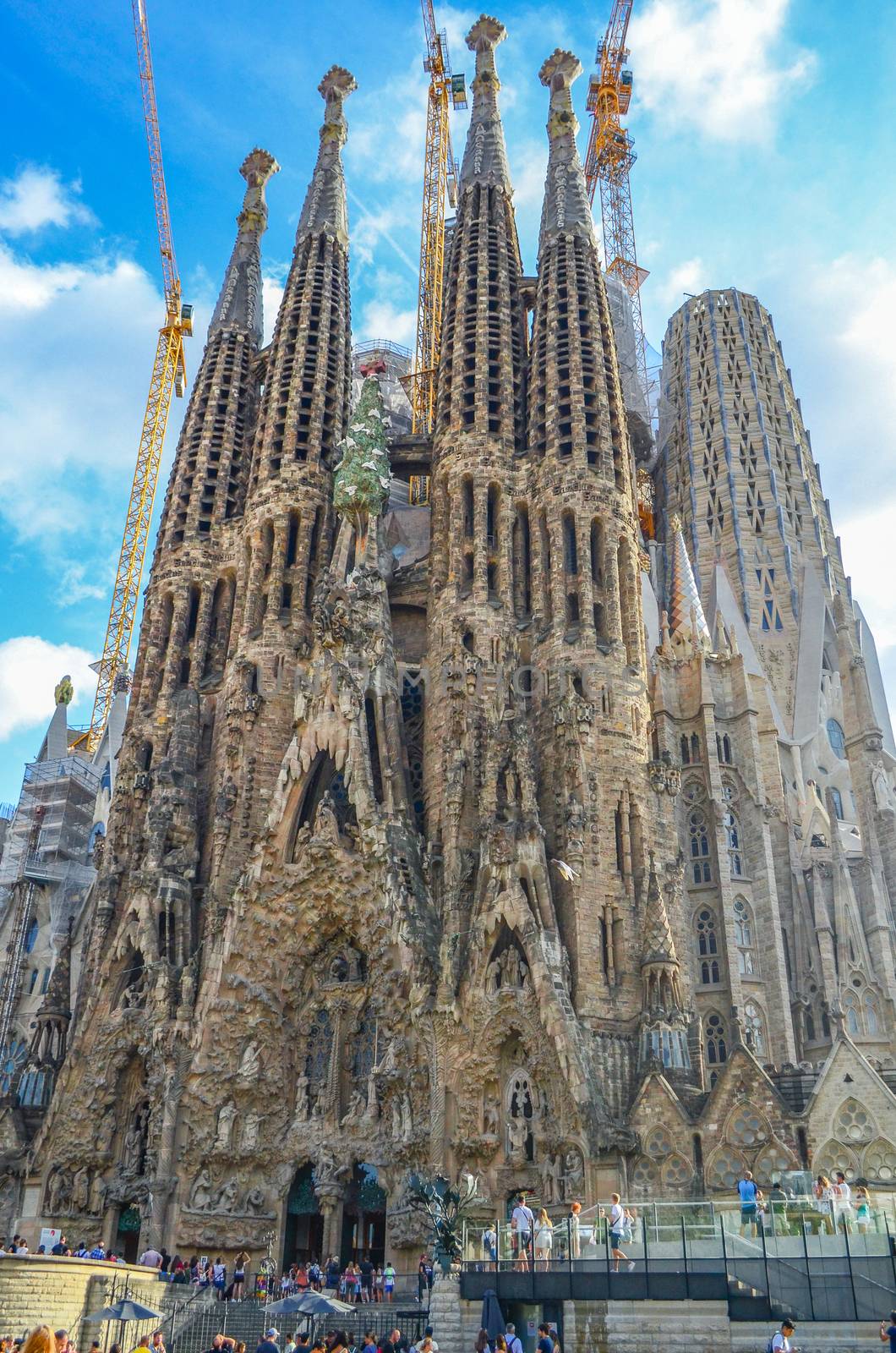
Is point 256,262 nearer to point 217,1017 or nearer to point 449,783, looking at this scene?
point 449,783

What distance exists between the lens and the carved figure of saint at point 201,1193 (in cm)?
3025

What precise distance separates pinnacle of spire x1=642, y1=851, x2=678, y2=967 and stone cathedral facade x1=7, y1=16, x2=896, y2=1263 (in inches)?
4.4

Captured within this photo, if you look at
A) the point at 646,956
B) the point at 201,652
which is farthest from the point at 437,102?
the point at 646,956

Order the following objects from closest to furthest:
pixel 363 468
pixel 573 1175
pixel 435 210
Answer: pixel 573 1175 < pixel 363 468 < pixel 435 210

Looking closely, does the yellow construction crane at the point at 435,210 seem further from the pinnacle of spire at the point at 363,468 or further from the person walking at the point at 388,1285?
the person walking at the point at 388,1285

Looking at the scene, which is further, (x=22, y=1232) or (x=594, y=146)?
(x=594, y=146)

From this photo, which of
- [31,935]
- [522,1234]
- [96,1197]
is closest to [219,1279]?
[96,1197]

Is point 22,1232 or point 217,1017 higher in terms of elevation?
point 217,1017

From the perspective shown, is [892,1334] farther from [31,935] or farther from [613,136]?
[613,136]

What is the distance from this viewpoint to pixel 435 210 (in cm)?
6319

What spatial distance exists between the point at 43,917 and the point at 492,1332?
3550 cm

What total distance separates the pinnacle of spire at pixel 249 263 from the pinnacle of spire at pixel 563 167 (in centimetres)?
1312

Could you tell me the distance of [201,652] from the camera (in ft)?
135

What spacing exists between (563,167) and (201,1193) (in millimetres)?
38047
